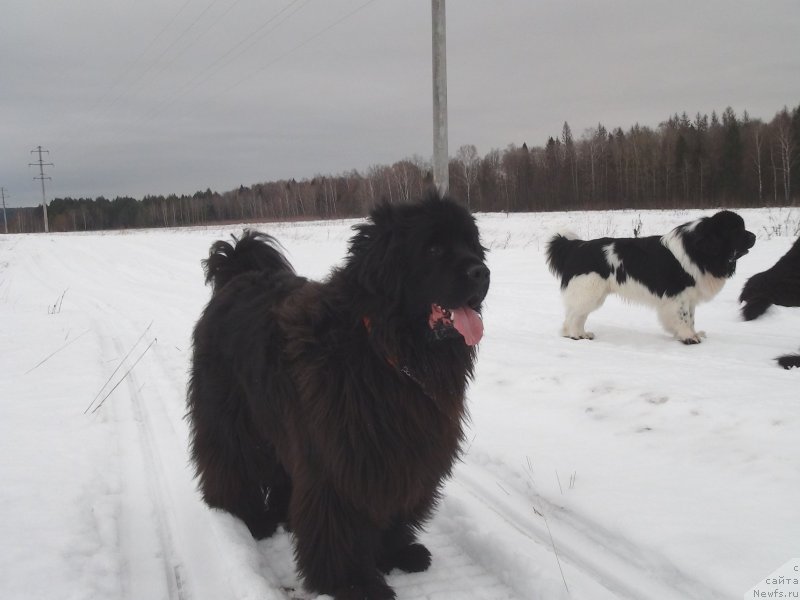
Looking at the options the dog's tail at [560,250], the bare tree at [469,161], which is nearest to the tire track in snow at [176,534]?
the dog's tail at [560,250]

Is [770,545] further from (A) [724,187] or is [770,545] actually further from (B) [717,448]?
(A) [724,187]

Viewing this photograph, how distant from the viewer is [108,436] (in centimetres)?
464

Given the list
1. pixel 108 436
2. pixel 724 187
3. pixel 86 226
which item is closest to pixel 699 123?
pixel 724 187

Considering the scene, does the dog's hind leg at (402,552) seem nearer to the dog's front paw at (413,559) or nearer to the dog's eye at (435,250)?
the dog's front paw at (413,559)

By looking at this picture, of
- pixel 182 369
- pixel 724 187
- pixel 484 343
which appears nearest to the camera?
pixel 182 369

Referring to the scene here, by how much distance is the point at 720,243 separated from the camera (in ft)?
25.5

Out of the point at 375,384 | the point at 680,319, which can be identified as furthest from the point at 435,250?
the point at 680,319

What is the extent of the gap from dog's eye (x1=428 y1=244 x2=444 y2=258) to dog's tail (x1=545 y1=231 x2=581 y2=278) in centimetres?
650

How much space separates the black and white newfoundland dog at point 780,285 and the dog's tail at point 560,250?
8.73 ft

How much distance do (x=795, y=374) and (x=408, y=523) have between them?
4679mm

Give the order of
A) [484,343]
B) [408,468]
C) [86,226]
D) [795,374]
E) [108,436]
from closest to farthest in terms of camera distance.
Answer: [408,468], [108,436], [795,374], [484,343], [86,226]

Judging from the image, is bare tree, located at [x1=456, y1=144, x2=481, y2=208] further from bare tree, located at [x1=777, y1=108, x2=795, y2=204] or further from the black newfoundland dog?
the black newfoundland dog

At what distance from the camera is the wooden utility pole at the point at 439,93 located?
407 inches

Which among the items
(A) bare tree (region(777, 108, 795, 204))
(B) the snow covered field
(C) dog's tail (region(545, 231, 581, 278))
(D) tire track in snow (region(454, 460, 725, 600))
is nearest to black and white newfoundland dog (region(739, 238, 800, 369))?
(B) the snow covered field
